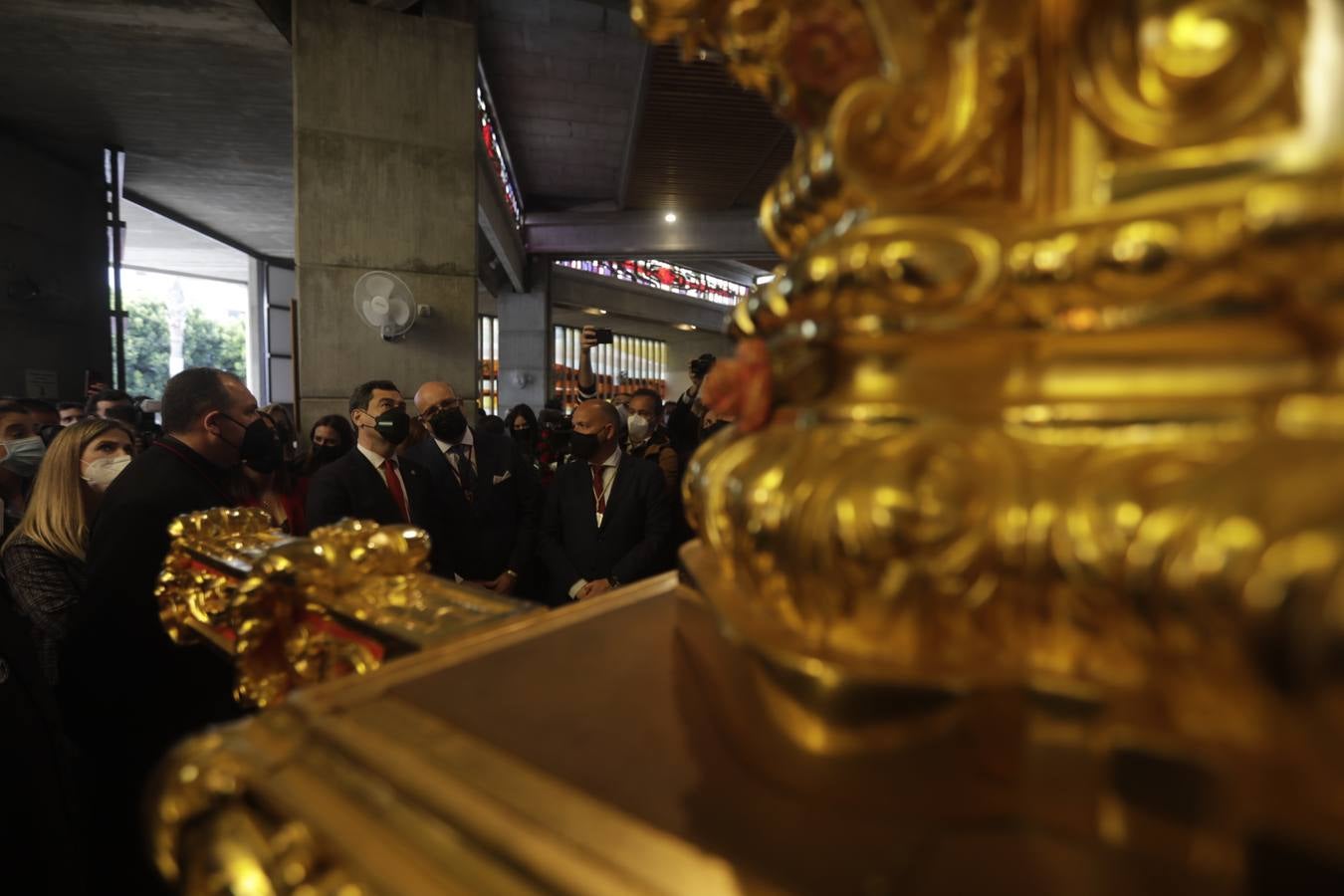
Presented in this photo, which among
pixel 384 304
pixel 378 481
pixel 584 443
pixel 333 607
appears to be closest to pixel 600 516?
pixel 584 443

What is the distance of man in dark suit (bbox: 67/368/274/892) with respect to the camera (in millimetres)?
1684

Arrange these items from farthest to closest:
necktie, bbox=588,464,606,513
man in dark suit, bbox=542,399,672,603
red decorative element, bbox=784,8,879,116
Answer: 1. necktie, bbox=588,464,606,513
2. man in dark suit, bbox=542,399,672,603
3. red decorative element, bbox=784,8,879,116

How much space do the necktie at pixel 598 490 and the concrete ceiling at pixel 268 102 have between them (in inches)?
169

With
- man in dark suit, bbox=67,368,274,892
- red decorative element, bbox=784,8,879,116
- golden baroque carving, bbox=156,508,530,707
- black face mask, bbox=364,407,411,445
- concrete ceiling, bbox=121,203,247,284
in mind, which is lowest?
man in dark suit, bbox=67,368,274,892

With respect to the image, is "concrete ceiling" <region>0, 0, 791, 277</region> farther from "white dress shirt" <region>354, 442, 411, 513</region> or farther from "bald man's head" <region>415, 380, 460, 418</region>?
"white dress shirt" <region>354, 442, 411, 513</region>

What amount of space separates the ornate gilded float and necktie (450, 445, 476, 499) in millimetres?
3086

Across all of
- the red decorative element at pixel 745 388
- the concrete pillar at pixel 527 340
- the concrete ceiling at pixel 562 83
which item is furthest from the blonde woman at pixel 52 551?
the concrete pillar at pixel 527 340

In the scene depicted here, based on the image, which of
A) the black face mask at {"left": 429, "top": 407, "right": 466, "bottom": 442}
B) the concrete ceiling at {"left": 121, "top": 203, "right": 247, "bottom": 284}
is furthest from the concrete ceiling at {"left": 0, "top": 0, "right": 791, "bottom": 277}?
the black face mask at {"left": 429, "top": 407, "right": 466, "bottom": 442}

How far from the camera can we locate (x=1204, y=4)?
33 centimetres

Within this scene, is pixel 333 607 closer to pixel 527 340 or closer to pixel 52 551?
pixel 52 551

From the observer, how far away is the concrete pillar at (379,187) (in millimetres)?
5516

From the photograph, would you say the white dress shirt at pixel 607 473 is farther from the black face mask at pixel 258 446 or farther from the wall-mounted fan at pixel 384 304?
the wall-mounted fan at pixel 384 304

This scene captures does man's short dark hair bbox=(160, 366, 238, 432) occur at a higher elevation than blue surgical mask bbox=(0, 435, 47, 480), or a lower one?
higher

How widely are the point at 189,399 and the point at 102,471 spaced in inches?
22.0
